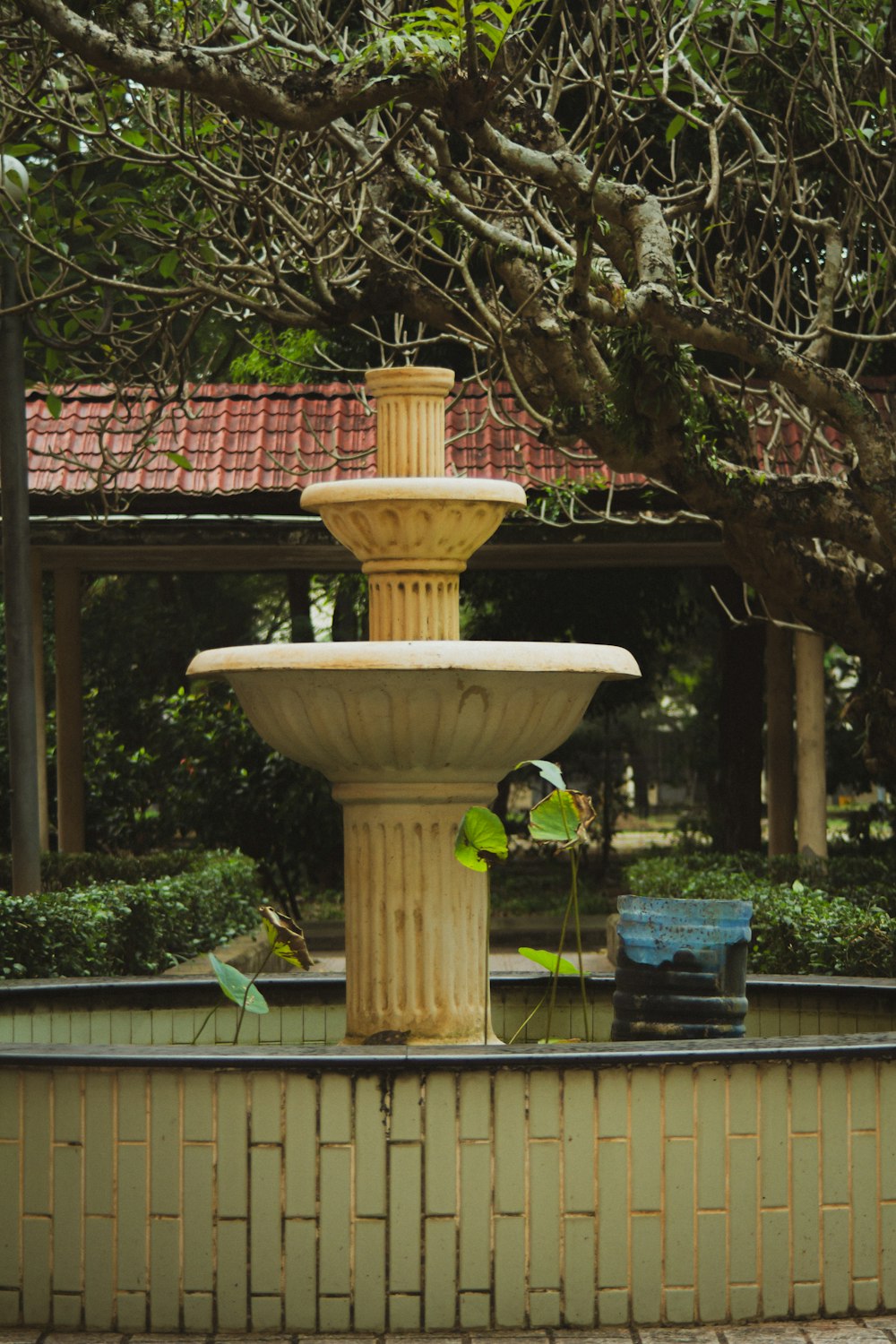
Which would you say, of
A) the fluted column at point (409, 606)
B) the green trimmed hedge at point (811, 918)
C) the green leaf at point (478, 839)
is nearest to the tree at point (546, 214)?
the green trimmed hedge at point (811, 918)

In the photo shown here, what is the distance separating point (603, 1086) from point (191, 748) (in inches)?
476

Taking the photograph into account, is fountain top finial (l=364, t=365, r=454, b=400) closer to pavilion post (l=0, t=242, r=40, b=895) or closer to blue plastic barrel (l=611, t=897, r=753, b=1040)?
blue plastic barrel (l=611, t=897, r=753, b=1040)

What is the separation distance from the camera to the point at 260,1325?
4.08 meters

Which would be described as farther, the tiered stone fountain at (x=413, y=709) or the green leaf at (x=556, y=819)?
the green leaf at (x=556, y=819)

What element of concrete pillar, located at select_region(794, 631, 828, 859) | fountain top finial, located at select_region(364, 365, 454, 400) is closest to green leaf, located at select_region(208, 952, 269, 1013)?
fountain top finial, located at select_region(364, 365, 454, 400)

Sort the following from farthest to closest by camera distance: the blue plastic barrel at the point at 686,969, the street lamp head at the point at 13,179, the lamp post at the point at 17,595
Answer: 1. the lamp post at the point at 17,595
2. the street lamp head at the point at 13,179
3. the blue plastic barrel at the point at 686,969

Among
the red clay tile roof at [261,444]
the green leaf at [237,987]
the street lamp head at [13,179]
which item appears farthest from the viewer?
the red clay tile roof at [261,444]

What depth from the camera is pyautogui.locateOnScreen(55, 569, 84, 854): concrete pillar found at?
13.1 meters

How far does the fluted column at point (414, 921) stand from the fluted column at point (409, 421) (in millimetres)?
1170

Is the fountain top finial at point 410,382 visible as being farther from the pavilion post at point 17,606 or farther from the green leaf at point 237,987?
the pavilion post at point 17,606

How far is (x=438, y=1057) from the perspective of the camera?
162 inches

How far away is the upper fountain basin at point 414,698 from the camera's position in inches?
190

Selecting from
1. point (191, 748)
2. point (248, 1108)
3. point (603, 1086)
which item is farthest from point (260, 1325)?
point (191, 748)

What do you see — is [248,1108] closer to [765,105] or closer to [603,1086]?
[603,1086]
